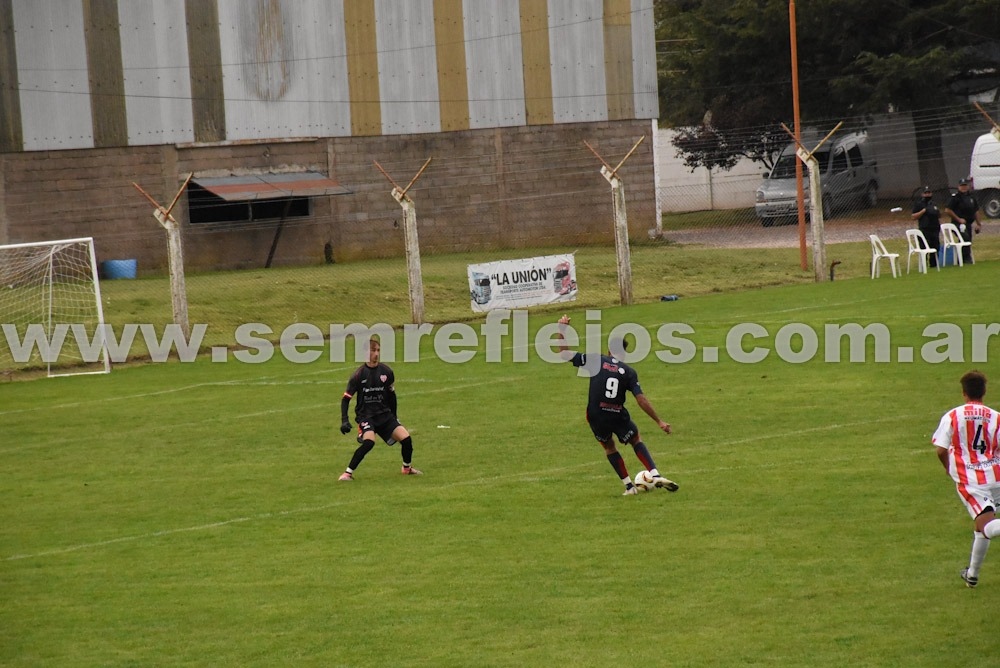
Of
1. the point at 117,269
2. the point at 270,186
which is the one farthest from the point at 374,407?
the point at 270,186

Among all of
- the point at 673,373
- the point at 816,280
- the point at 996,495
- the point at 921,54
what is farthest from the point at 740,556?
the point at 921,54

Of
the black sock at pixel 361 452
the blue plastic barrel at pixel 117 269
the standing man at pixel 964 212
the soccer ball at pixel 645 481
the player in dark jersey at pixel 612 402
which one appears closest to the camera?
the player in dark jersey at pixel 612 402

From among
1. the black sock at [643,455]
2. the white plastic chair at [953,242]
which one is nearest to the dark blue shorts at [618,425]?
the black sock at [643,455]

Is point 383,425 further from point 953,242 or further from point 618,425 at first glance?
point 953,242

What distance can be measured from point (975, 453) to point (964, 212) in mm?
26321

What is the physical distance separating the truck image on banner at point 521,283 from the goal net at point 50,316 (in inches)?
325

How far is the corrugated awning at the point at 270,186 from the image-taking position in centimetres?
3816

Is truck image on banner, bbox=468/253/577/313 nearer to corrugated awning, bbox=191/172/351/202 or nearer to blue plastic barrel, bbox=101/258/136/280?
corrugated awning, bbox=191/172/351/202

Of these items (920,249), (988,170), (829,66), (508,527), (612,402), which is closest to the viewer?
(508,527)

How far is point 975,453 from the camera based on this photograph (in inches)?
380

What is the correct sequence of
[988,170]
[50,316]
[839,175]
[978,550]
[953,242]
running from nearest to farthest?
[978,550], [50,316], [953,242], [988,170], [839,175]

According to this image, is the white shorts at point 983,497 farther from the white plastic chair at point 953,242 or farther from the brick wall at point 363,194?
the brick wall at point 363,194

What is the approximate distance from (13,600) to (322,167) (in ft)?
99.7

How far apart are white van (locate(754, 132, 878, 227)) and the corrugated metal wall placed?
17.1 feet
